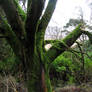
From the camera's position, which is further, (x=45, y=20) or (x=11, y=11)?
(x=45, y=20)

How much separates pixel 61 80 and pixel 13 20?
24.8 ft

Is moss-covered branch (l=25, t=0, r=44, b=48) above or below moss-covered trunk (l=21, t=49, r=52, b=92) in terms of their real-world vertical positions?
above

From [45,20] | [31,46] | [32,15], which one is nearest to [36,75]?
[31,46]

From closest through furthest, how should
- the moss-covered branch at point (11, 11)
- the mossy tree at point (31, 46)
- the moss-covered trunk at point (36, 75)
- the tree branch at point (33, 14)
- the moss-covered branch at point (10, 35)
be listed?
the tree branch at point (33, 14) < the moss-covered branch at point (11, 11) < the mossy tree at point (31, 46) < the moss-covered branch at point (10, 35) < the moss-covered trunk at point (36, 75)

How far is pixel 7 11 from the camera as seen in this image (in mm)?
2322

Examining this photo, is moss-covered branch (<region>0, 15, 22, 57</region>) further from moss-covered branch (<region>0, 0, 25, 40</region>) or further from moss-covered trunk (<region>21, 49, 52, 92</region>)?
moss-covered branch (<region>0, 0, 25, 40</region>)

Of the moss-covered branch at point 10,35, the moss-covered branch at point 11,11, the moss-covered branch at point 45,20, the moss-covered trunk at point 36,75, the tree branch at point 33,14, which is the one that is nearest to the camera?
the tree branch at point 33,14

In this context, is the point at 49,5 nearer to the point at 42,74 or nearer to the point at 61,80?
the point at 42,74

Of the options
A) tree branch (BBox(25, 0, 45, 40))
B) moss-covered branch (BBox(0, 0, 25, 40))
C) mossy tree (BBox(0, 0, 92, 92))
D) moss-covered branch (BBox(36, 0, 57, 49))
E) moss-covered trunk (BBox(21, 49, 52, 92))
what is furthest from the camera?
moss-covered branch (BBox(36, 0, 57, 49))

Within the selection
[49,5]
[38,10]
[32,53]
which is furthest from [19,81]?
[38,10]

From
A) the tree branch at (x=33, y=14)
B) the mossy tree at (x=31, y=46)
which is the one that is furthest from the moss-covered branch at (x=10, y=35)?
the tree branch at (x=33, y=14)

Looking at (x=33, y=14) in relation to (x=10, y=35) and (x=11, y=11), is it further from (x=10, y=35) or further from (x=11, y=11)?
(x=10, y=35)

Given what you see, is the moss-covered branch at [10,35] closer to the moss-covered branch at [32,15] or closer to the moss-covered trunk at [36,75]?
the moss-covered trunk at [36,75]

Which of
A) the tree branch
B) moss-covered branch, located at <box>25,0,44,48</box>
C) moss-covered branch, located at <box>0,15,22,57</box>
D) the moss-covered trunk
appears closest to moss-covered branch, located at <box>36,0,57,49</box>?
the moss-covered trunk
